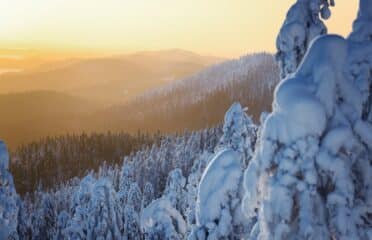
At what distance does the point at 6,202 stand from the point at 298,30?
17789mm

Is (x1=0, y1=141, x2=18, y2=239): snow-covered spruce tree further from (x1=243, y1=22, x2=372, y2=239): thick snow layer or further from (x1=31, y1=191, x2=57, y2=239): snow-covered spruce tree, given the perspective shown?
(x1=31, y1=191, x2=57, y2=239): snow-covered spruce tree

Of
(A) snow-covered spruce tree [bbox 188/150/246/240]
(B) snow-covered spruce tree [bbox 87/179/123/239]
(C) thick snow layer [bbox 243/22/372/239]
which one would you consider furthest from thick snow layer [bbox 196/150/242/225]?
(B) snow-covered spruce tree [bbox 87/179/123/239]

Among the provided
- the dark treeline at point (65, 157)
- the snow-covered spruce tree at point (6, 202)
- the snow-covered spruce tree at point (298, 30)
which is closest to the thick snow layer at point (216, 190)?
the snow-covered spruce tree at point (298, 30)

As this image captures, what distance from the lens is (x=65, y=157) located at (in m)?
150

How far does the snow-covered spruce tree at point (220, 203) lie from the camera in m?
9.66

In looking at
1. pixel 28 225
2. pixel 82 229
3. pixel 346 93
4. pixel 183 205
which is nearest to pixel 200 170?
pixel 183 205

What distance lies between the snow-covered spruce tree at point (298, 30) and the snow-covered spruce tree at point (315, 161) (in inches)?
139

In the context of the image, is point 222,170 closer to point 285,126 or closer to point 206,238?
point 206,238

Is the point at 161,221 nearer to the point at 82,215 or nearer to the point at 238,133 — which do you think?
the point at 238,133

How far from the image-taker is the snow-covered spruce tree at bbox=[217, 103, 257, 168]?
17.0m

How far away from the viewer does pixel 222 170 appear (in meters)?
9.88

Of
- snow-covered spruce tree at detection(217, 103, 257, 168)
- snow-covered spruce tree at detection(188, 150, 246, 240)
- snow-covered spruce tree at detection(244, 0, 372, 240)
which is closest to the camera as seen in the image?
snow-covered spruce tree at detection(244, 0, 372, 240)

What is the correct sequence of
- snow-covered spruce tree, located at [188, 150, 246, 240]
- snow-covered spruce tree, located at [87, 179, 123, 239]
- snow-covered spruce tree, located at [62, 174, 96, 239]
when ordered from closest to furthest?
snow-covered spruce tree, located at [188, 150, 246, 240], snow-covered spruce tree, located at [87, 179, 123, 239], snow-covered spruce tree, located at [62, 174, 96, 239]

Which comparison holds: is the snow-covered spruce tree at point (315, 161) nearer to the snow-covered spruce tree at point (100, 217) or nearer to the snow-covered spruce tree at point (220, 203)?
the snow-covered spruce tree at point (220, 203)
